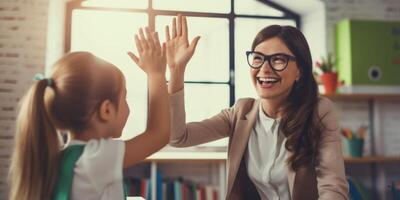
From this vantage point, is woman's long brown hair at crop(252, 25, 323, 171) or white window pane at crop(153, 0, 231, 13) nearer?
woman's long brown hair at crop(252, 25, 323, 171)

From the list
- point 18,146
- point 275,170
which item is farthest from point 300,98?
point 18,146

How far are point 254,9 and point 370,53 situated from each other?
116 cm

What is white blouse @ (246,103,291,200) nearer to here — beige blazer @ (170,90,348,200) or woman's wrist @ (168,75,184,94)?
beige blazer @ (170,90,348,200)

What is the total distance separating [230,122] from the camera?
1.72 m

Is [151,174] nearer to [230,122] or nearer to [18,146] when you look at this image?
[230,122]

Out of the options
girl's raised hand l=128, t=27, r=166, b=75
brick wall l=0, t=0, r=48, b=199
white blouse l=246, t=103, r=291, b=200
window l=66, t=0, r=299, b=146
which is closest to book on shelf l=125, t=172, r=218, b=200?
window l=66, t=0, r=299, b=146

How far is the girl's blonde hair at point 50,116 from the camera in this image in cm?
98

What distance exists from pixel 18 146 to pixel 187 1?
3.05 meters

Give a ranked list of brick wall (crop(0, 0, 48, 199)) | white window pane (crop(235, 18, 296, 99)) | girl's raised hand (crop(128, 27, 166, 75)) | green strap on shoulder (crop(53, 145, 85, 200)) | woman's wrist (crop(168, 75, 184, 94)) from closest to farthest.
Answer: green strap on shoulder (crop(53, 145, 85, 200))
girl's raised hand (crop(128, 27, 166, 75))
woman's wrist (crop(168, 75, 184, 94))
brick wall (crop(0, 0, 48, 199))
white window pane (crop(235, 18, 296, 99))

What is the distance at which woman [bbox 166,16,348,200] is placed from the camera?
1.47 m

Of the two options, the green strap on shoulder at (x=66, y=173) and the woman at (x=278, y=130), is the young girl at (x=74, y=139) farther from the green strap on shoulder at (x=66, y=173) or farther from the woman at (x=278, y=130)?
the woman at (x=278, y=130)

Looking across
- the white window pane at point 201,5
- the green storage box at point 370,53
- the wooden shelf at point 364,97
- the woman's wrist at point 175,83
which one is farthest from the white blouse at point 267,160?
the white window pane at point 201,5

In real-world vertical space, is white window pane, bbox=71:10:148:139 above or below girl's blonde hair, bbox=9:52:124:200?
above

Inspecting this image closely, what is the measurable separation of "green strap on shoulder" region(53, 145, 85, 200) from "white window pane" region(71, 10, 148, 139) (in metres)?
2.63
